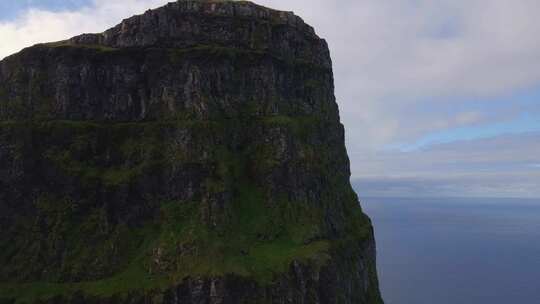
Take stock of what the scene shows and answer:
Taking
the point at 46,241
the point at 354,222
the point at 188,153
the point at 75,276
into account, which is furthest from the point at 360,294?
the point at 46,241

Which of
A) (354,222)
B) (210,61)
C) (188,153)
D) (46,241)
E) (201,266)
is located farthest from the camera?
(354,222)

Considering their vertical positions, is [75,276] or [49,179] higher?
[49,179]

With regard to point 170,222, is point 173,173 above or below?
above

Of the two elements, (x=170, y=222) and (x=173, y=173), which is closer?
(x=170, y=222)

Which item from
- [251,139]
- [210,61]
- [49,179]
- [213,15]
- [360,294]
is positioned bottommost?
[360,294]

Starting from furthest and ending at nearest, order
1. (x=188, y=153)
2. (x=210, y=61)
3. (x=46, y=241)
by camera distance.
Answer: (x=210, y=61)
(x=188, y=153)
(x=46, y=241)

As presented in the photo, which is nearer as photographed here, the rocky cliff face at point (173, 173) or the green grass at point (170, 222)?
the green grass at point (170, 222)

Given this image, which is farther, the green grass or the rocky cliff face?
the rocky cliff face

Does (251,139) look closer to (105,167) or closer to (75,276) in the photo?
(105,167)
